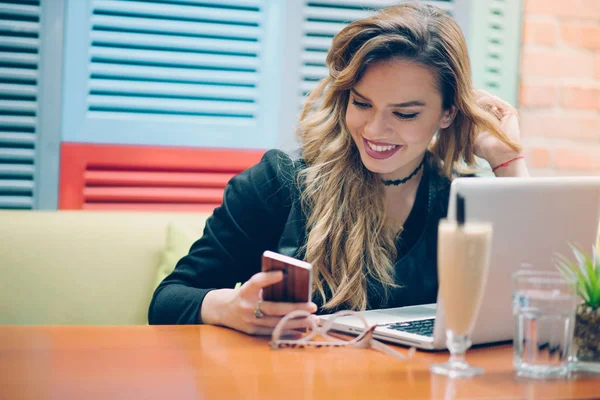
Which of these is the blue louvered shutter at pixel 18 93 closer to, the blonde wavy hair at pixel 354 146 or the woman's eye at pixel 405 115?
the blonde wavy hair at pixel 354 146

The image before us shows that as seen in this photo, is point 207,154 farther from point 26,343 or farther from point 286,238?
point 26,343

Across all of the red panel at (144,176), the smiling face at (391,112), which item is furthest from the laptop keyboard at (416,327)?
the red panel at (144,176)

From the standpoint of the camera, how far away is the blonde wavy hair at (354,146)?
1614 mm

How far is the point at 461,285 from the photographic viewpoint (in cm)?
98

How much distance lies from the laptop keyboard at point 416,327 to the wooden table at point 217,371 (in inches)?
2.7

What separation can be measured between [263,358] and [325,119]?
86cm

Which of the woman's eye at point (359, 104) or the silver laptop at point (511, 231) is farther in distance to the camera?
the woman's eye at point (359, 104)

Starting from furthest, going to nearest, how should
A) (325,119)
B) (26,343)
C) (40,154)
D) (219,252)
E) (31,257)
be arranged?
(40,154)
(31,257)
(325,119)
(219,252)
(26,343)

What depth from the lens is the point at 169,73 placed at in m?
2.43

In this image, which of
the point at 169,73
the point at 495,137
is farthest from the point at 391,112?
the point at 169,73

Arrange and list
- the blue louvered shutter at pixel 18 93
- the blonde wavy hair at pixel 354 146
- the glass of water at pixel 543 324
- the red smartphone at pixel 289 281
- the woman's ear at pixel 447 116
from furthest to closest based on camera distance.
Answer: the blue louvered shutter at pixel 18 93
the woman's ear at pixel 447 116
the blonde wavy hair at pixel 354 146
the red smartphone at pixel 289 281
the glass of water at pixel 543 324

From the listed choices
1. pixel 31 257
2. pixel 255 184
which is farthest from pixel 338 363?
pixel 31 257

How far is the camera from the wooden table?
2.92 feet

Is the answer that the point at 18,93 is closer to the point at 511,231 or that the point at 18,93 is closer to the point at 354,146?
the point at 354,146
